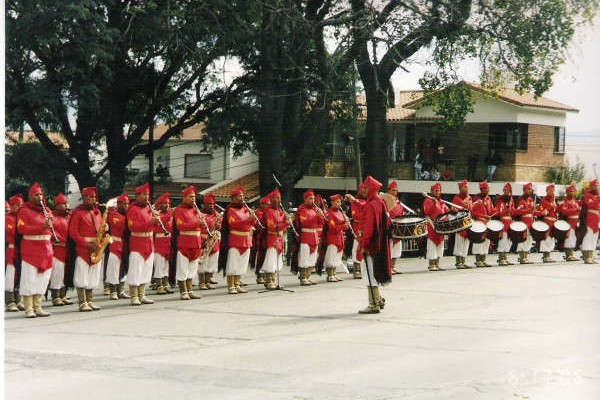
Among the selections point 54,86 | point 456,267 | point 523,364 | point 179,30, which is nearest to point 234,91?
point 179,30

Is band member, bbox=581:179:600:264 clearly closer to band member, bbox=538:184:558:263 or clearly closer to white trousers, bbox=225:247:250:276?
band member, bbox=538:184:558:263

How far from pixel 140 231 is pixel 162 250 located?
202 centimetres

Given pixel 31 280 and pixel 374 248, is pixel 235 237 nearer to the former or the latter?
pixel 374 248

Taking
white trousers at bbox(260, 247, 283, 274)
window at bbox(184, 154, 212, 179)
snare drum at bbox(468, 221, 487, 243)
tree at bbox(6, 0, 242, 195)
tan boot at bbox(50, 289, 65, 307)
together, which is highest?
tree at bbox(6, 0, 242, 195)

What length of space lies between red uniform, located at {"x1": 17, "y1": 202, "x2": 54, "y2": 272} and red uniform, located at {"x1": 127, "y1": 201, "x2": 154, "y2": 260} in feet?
5.42

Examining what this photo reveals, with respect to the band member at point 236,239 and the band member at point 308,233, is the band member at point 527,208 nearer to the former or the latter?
the band member at point 308,233

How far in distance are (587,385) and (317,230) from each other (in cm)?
992

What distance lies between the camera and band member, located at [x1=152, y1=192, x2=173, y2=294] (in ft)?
53.8

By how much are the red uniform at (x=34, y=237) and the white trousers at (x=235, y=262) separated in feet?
11.5

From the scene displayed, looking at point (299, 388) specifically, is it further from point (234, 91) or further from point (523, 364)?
point (234, 91)

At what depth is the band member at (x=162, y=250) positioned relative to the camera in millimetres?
16391

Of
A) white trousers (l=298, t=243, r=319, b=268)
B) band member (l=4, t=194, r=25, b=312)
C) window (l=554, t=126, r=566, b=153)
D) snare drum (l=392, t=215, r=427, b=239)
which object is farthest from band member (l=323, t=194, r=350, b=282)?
window (l=554, t=126, r=566, b=153)

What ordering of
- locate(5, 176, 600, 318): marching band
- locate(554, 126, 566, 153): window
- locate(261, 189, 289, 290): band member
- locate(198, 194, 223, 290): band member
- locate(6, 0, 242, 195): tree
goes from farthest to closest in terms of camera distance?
locate(554, 126, 566, 153): window < locate(6, 0, 242, 195): tree < locate(198, 194, 223, 290): band member < locate(261, 189, 289, 290): band member < locate(5, 176, 600, 318): marching band

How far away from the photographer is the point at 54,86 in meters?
20.7
